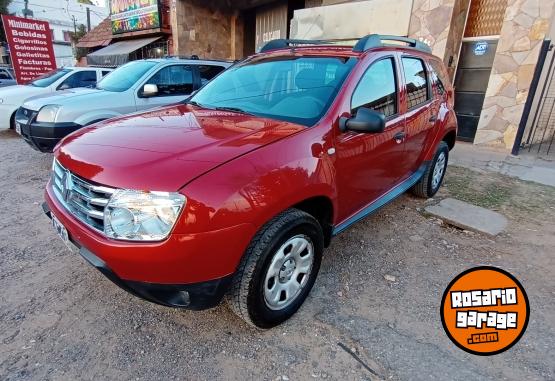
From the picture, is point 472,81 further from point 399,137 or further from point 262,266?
point 262,266

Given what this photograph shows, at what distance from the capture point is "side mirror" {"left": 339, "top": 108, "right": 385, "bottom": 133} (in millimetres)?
2240

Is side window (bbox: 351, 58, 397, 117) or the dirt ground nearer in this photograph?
the dirt ground

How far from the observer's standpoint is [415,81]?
348cm

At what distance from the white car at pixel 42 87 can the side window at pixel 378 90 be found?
6.27m

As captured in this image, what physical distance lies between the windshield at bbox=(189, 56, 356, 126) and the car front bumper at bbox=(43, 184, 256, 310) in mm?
1047

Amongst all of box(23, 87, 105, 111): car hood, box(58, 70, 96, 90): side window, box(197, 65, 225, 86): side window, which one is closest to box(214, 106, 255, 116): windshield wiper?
box(23, 87, 105, 111): car hood

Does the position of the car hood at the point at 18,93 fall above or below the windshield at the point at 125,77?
below

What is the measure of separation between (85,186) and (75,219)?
234 millimetres

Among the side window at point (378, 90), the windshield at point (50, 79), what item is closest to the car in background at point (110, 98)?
the windshield at point (50, 79)

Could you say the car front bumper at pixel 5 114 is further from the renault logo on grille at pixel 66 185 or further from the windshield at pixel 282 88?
the renault logo on grille at pixel 66 185

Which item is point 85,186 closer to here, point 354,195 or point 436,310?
point 354,195

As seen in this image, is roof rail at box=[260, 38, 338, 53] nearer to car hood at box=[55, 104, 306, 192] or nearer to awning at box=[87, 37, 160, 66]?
car hood at box=[55, 104, 306, 192]

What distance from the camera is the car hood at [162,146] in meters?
1.72

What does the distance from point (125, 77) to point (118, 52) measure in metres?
11.8
